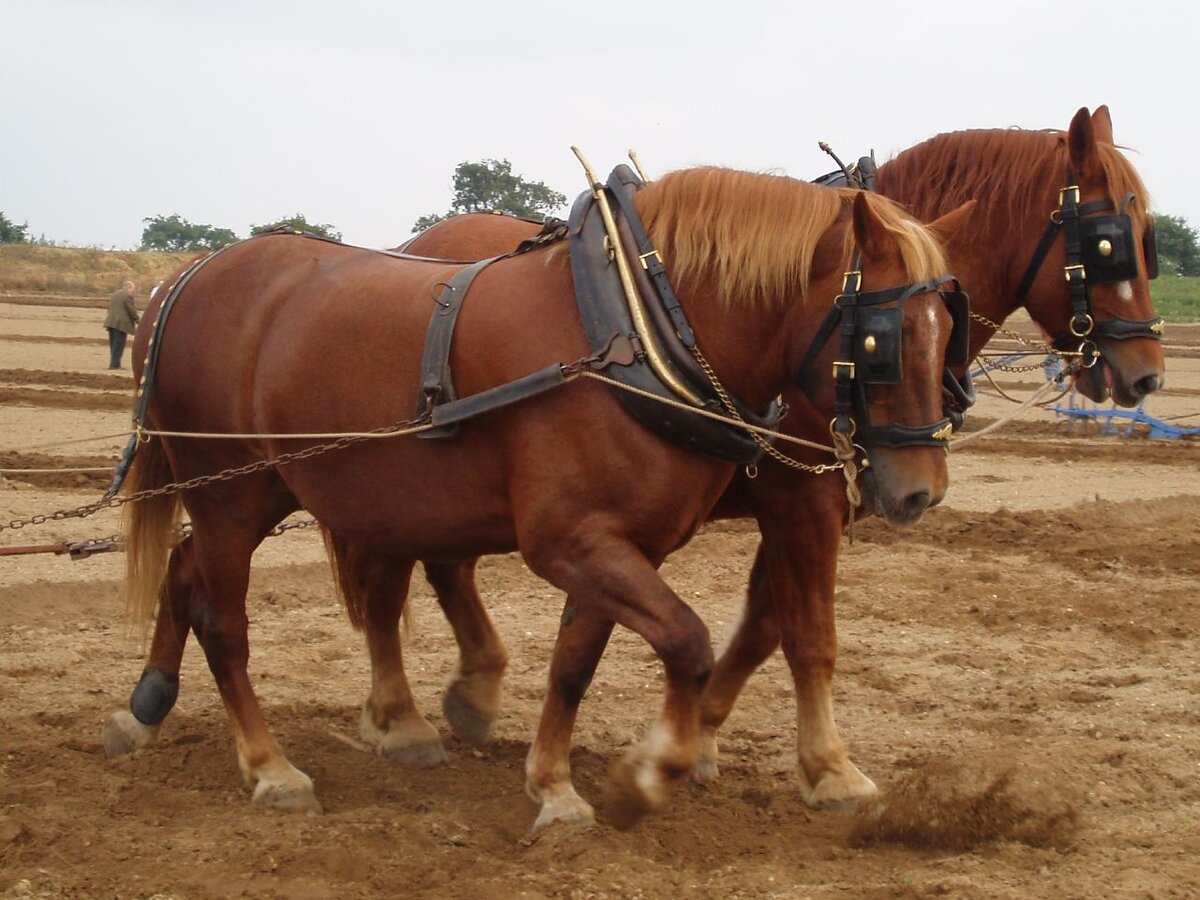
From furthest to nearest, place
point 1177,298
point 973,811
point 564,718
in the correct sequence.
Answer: point 1177,298 < point 564,718 < point 973,811

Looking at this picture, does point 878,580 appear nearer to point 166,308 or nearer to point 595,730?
point 595,730

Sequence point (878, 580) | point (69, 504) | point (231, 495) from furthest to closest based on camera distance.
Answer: point (69, 504) → point (878, 580) → point (231, 495)

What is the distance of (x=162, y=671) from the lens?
5234mm

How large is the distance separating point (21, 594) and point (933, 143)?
4968mm

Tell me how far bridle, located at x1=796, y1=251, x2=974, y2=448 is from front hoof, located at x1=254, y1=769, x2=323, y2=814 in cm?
→ 224

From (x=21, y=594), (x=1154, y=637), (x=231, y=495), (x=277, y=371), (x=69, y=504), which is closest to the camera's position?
(x=277, y=371)

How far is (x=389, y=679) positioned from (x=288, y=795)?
0.84 m

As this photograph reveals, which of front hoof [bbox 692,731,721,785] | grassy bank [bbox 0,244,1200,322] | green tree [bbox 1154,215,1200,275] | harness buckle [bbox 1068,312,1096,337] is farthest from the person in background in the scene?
green tree [bbox 1154,215,1200,275]

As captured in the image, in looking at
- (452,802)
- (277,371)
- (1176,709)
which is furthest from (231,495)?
(1176,709)

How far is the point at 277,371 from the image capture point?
455cm

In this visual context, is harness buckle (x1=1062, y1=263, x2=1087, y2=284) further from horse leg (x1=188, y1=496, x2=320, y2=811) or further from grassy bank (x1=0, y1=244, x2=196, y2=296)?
grassy bank (x1=0, y1=244, x2=196, y2=296)

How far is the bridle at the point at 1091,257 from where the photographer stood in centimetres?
474

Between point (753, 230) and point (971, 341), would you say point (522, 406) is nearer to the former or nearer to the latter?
point (753, 230)

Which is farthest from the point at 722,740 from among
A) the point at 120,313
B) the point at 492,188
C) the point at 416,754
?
the point at 492,188
